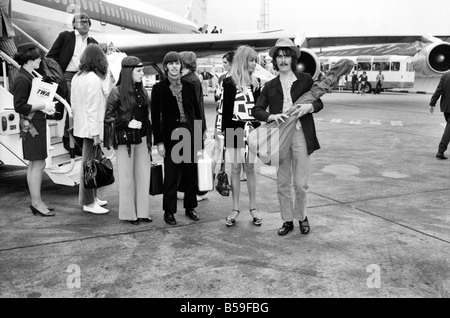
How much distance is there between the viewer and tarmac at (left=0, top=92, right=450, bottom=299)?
10.5 feet

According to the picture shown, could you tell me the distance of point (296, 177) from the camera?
4336 millimetres

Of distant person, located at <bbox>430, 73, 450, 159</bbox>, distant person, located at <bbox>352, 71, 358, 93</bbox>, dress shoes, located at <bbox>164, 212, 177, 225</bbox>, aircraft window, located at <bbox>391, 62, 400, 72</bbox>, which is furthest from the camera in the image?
distant person, located at <bbox>352, 71, 358, 93</bbox>

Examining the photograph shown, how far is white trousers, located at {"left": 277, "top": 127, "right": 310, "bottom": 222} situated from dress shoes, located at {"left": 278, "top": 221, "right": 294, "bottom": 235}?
7 cm

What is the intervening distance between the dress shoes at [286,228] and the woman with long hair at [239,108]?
343 mm

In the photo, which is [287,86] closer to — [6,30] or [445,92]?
[6,30]

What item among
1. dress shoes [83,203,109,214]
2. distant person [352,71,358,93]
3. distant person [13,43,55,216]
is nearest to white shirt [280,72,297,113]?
dress shoes [83,203,109,214]

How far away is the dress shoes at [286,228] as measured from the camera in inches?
173

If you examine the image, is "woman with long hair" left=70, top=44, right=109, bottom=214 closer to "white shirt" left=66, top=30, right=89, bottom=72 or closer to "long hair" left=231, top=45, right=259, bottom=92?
"white shirt" left=66, top=30, right=89, bottom=72

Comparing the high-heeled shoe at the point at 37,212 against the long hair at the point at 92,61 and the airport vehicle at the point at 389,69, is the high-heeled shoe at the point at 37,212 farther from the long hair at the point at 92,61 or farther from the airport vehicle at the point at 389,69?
the airport vehicle at the point at 389,69

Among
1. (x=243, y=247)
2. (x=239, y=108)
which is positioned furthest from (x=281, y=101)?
(x=243, y=247)

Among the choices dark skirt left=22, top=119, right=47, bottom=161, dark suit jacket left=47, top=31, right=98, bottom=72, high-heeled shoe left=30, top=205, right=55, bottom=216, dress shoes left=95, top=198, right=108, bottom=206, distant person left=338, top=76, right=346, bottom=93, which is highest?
dark suit jacket left=47, top=31, right=98, bottom=72

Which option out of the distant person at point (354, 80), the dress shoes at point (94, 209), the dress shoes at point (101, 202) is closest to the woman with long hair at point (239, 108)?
the dress shoes at point (94, 209)

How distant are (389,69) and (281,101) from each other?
1328 inches

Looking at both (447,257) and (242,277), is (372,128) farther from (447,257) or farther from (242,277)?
(242,277)
